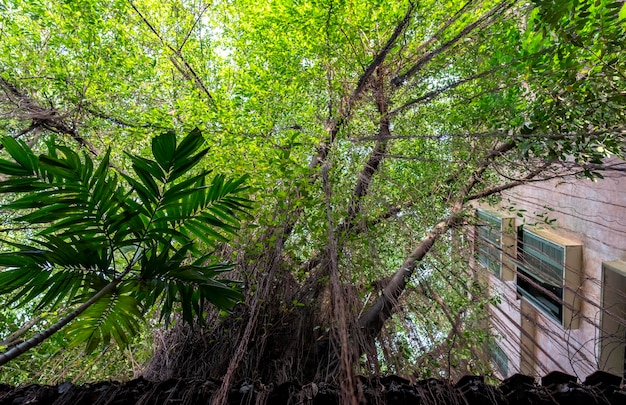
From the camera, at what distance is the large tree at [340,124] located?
165 centimetres

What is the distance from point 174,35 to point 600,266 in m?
5.51

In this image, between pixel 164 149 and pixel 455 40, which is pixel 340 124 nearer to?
pixel 455 40

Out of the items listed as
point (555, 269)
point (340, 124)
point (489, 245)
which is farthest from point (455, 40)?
point (555, 269)

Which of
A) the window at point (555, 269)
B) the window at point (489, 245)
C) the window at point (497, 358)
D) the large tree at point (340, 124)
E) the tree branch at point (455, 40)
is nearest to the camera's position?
the large tree at point (340, 124)

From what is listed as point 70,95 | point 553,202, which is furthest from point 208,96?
point 553,202

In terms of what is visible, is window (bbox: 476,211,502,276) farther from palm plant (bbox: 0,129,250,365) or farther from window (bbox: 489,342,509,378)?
palm plant (bbox: 0,129,250,365)

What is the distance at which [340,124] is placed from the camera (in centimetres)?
312

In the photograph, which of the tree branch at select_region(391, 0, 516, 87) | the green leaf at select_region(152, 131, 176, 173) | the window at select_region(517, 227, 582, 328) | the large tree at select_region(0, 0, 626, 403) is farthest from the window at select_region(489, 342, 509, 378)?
the tree branch at select_region(391, 0, 516, 87)

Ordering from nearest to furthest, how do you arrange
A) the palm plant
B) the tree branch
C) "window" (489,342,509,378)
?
the palm plant < "window" (489,342,509,378) < the tree branch

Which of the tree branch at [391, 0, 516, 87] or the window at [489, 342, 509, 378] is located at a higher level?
the tree branch at [391, 0, 516, 87]

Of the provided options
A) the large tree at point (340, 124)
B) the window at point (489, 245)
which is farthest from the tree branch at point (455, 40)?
the window at point (489, 245)

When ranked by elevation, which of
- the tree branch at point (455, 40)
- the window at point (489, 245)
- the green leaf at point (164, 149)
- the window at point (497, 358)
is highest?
the tree branch at point (455, 40)

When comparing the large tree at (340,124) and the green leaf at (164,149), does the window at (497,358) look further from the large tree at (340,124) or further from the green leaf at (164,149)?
the green leaf at (164,149)

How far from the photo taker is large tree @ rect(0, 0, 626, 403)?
5.40 ft
